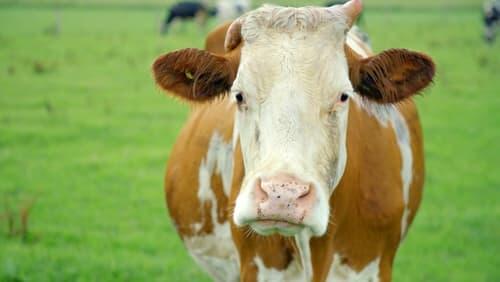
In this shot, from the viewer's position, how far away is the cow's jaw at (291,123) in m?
2.77

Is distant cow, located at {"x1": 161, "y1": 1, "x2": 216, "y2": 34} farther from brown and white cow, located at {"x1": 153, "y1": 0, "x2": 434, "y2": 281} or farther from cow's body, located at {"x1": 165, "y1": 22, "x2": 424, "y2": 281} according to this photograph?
brown and white cow, located at {"x1": 153, "y1": 0, "x2": 434, "y2": 281}

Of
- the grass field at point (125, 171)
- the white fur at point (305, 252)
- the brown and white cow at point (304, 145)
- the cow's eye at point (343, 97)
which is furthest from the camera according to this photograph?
the grass field at point (125, 171)

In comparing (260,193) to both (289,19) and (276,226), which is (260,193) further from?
(289,19)

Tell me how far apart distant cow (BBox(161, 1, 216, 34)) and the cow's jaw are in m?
29.8

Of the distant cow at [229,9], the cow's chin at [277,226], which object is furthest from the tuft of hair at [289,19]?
the distant cow at [229,9]

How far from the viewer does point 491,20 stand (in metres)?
26.9

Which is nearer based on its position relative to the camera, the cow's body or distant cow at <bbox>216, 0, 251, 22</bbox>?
the cow's body

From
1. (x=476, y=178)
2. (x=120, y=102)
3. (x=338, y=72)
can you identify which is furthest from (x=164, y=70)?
(x=120, y=102)

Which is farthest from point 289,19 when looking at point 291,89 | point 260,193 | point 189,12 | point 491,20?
point 189,12

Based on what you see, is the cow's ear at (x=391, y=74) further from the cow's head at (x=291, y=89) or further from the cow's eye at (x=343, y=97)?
the cow's eye at (x=343, y=97)

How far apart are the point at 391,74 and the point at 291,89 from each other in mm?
733

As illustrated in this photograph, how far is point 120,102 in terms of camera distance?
14.1 m

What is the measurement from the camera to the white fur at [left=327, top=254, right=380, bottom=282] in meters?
3.84

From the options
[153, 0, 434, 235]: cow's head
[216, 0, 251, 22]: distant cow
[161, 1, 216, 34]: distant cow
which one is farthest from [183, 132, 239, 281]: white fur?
[216, 0, 251, 22]: distant cow
